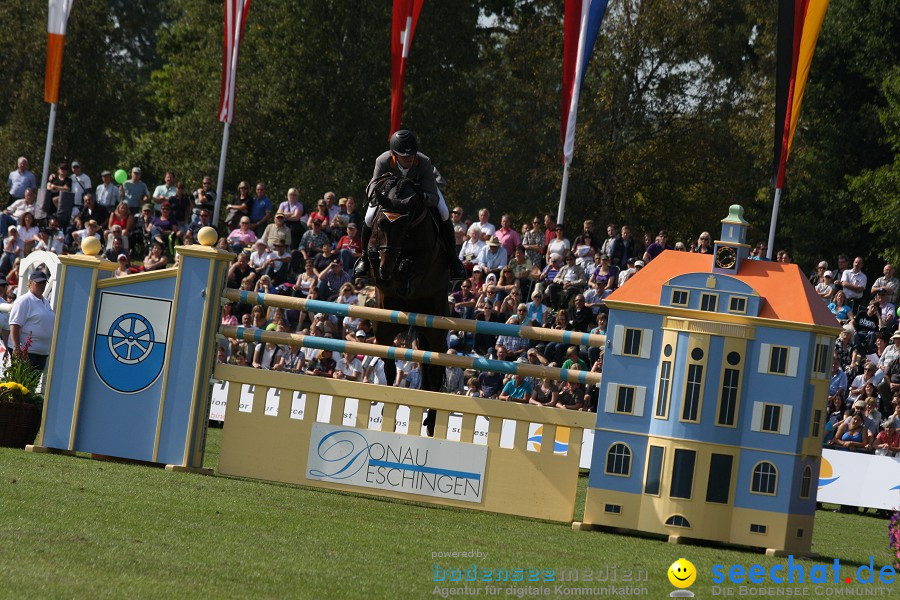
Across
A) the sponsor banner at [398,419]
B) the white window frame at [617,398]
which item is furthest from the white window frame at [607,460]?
the sponsor banner at [398,419]

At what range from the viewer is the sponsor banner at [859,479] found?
13891 millimetres

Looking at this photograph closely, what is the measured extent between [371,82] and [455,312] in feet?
58.8

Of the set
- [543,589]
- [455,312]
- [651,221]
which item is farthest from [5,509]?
[651,221]

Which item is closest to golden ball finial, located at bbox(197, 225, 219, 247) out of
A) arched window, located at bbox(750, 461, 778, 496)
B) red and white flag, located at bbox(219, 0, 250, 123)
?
arched window, located at bbox(750, 461, 778, 496)

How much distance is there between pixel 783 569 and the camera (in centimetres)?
700

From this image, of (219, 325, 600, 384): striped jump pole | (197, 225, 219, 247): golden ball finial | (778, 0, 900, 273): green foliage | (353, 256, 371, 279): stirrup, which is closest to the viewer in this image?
(219, 325, 600, 384): striped jump pole

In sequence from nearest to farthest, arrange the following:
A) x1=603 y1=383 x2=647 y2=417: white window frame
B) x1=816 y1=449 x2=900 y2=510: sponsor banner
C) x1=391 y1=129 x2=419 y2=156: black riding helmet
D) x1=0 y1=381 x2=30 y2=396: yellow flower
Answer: x1=603 y1=383 x2=647 y2=417: white window frame, x1=391 y1=129 x2=419 y2=156: black riding helmet, x1=0 y1=381 x2=30 y2=396: yellow flower, x1=816 y1=449 x2=900 y2=510: sponsor banner

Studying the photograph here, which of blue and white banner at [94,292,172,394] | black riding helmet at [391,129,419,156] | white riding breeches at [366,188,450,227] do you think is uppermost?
black riding helmet at [391,129,419,156]

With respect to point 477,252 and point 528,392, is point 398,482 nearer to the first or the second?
point 528,392

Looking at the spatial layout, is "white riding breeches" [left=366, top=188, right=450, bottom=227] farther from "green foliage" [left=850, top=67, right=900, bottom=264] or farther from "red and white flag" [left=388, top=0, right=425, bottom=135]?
"green foliage" [left=850, top=67, right=900, bottom=264]

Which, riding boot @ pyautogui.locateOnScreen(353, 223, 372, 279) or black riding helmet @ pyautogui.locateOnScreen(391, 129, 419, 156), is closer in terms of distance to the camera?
black riding helmet @ pyautogui.locateOnScreen(391, 129, 419, 156)

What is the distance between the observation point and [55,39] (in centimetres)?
2198

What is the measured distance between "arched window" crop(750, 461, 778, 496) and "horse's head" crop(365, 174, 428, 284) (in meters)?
2.84

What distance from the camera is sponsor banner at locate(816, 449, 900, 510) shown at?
1389cm
